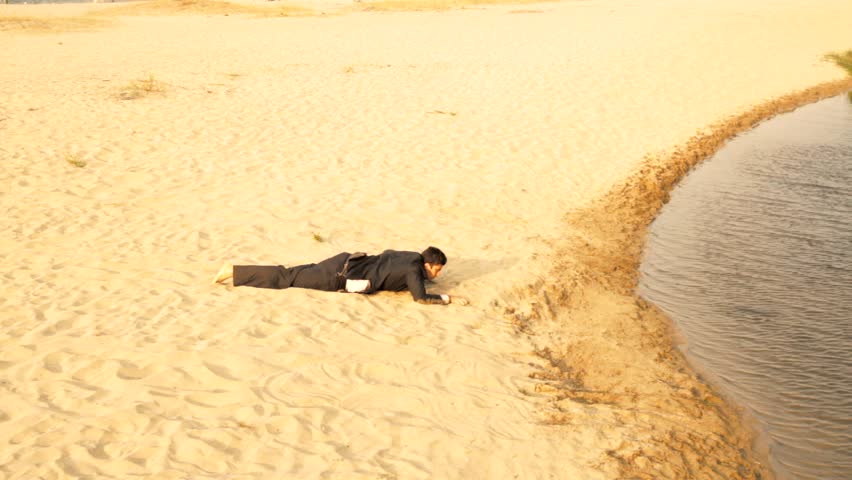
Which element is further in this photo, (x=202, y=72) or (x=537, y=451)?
(x=202, y=72)

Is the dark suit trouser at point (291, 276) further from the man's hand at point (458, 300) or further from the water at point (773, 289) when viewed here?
the water at point (773, 289)

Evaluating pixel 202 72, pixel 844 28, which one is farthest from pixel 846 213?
pixel 844 28

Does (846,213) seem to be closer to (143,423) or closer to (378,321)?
(378,321)

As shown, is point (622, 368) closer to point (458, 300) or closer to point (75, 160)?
point (458, 300)

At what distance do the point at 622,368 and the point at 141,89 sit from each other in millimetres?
11430

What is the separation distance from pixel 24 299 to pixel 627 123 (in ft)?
36.5

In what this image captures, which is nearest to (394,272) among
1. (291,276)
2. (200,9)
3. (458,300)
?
(458,300)

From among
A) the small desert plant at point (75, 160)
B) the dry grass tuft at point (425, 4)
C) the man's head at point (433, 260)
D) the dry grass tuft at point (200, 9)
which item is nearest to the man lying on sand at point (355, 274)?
the man's head at point (433, 260)

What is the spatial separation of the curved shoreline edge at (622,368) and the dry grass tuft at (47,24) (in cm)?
2197

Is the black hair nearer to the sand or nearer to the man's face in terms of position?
the man's face

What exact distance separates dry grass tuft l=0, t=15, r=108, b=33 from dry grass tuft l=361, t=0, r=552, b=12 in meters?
14.4

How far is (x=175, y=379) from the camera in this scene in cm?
478

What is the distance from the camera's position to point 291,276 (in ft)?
20.9

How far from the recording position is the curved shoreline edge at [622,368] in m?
4.79
